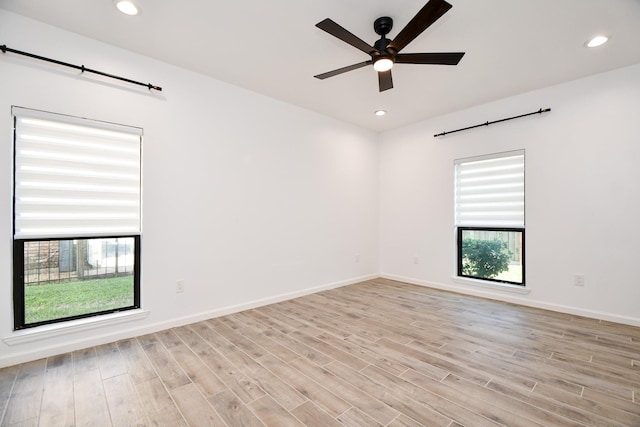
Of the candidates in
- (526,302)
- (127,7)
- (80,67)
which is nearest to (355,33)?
(127,7)

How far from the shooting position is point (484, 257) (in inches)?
170

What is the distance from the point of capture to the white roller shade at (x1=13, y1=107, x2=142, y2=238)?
2.39 meters

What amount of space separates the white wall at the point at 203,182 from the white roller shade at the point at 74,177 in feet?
0.26

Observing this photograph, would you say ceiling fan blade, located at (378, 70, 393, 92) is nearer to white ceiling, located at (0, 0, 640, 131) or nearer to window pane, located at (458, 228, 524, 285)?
white ceiling, located at (0, 0, 640, 131)

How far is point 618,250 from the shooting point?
Answer: 126 inches

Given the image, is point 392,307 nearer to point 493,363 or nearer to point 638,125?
point 493,363

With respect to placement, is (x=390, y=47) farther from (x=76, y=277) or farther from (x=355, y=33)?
(x=76, y=277)

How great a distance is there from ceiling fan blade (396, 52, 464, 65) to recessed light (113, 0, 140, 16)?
211 cm

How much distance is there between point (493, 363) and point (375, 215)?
133 inches

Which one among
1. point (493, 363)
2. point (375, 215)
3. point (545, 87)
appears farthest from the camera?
point (375, 215)

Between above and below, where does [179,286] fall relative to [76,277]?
below

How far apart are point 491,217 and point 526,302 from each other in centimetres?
120

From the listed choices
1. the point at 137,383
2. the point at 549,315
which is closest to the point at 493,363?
the point at 549,315

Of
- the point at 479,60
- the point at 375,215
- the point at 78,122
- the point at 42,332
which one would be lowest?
the point at 42,332
